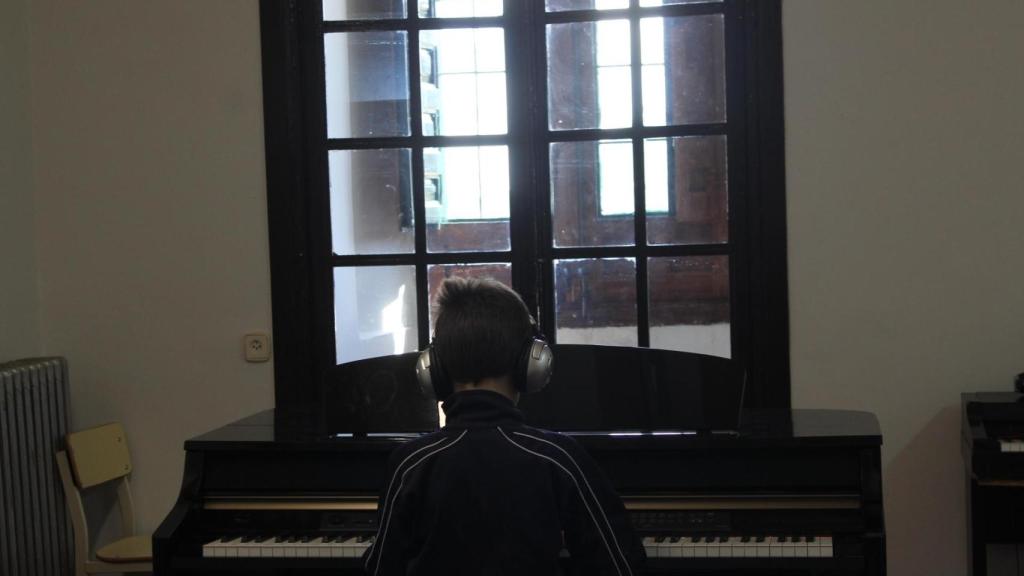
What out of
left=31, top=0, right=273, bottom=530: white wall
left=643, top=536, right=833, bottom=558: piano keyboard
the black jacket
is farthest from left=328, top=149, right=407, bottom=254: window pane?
the black jacket

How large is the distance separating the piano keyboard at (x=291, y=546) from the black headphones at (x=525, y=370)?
64 cm

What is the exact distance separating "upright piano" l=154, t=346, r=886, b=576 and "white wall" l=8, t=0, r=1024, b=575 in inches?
36.0

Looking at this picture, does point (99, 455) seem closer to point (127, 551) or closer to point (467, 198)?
point (127, 551)

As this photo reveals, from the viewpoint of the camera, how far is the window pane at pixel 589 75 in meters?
3.69

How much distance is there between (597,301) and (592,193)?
0.35 metres

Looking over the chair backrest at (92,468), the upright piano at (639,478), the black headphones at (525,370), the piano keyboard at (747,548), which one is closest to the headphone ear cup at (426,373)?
the black headphones at (525,370)

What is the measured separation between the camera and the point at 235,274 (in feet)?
12.3

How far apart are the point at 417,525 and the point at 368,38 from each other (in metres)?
2.33

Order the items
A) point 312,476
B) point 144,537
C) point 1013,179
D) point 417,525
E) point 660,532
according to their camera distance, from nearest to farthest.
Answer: point 417,525 < point 660,532 < point 312,476 < point 1013,179 < point 144,537

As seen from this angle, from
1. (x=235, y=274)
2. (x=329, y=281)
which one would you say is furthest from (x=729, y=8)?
(x=235, y=274)

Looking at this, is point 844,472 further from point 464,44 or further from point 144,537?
point 144,537

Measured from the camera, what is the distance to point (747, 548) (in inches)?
92.4

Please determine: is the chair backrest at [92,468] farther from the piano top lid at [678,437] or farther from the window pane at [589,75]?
the window pane at [589,75]

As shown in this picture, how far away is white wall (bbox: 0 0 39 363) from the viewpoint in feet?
11.9
